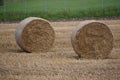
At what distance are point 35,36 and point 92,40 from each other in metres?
2.97

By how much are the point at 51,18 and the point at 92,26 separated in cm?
1974

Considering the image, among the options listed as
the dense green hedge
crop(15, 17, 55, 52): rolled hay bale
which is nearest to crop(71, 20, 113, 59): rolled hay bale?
crop(15, 17, 55, 52): rolled hay bale

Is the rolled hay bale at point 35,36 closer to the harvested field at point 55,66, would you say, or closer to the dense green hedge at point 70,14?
the harvested field at point 55,66

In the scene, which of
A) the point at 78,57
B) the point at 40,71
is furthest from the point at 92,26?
the point at 40,71

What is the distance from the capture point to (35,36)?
18.0m

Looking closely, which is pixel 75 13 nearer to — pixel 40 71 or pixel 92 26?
pixel 92 26

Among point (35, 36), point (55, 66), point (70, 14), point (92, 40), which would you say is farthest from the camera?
point (70, 14)

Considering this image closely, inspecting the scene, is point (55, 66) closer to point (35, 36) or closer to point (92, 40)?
point (92, 40)

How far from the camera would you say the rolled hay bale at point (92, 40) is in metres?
15.5

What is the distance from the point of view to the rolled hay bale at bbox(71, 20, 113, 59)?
15469mm

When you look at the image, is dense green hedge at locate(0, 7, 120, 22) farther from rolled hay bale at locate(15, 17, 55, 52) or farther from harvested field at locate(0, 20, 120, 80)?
rolled hay bale at locate(15, 17, 55, 52)

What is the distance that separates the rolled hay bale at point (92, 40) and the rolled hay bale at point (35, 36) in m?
2.42

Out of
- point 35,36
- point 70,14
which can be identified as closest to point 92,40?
point 35,36

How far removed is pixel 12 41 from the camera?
2120 centimetres
